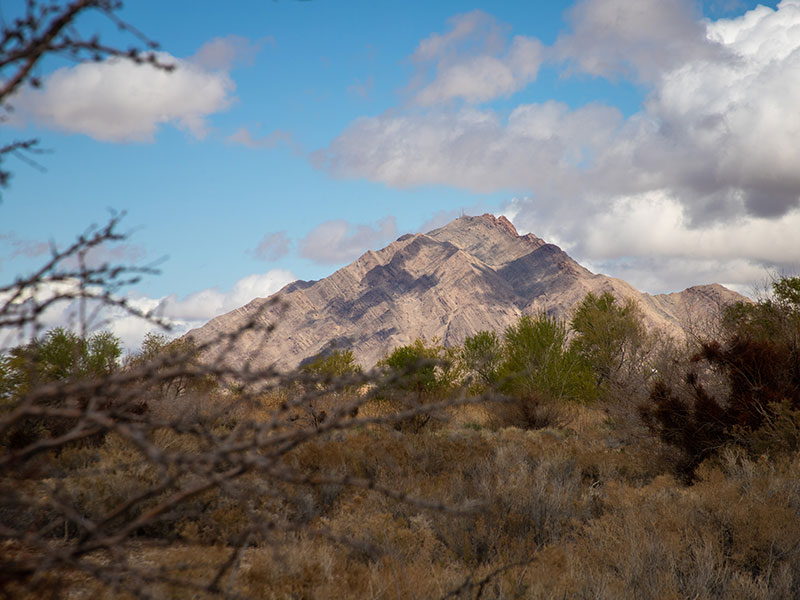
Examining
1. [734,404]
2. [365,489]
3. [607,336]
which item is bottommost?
[365,489]

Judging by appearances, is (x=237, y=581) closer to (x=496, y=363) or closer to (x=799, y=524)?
(x=799, y=524)

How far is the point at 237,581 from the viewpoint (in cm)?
447

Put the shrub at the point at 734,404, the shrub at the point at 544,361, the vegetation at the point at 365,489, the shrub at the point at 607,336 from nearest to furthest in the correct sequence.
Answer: the vegetation at the point at 365,489 → the shrub at the point at 734,404 → the shrub at the point at 544,361 → the shrub at the point at 607,336

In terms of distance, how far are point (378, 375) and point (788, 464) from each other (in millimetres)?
7890

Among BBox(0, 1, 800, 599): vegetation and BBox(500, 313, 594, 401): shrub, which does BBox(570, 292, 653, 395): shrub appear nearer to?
BBox(500, 313, 594, 401): shrub

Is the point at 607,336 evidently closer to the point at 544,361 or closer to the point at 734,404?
the point at 544,361

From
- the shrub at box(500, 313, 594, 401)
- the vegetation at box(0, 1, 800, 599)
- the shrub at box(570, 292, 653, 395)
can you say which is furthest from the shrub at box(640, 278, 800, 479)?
the shrub at box(570, 292, 653, 395)

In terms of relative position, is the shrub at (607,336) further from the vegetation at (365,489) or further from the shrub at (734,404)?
the shrub at (734,404)

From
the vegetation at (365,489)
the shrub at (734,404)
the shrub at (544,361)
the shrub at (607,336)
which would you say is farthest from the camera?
the shrub at (607,336)

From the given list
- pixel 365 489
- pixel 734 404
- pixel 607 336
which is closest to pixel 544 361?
pixel 607 336

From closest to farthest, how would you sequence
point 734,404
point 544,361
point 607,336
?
1. point 734,404
2. point 544,361
3. point 607,336

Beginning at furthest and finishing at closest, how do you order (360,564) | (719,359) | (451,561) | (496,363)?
1. (496,363)
2. (719,359)
3. (451,561)
4. (360,564)

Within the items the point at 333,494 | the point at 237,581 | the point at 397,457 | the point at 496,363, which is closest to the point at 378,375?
the point at 237,581

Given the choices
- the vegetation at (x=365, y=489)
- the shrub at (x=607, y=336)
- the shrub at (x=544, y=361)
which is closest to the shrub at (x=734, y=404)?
the vegetation at (x=365, y=489)
